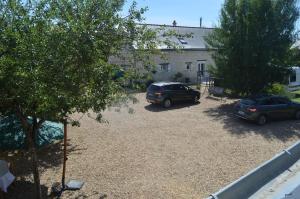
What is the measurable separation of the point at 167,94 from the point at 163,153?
935cm

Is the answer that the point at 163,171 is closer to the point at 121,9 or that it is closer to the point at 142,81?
the point at 142,81

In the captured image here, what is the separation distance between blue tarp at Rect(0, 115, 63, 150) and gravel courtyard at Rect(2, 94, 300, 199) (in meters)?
0.61

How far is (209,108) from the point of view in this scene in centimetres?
2223

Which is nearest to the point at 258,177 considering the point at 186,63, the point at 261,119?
the point at 261,119

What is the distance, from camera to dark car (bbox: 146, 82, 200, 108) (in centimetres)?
2209

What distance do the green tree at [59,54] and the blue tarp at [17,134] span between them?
426 cm

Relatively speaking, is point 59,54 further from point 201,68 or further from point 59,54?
point 201,68

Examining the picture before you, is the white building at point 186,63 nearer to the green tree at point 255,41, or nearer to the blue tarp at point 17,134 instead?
the green tree at point 255,41

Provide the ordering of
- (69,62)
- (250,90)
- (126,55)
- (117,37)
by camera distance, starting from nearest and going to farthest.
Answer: (69,62), (117,37), (126,55), (250,90)

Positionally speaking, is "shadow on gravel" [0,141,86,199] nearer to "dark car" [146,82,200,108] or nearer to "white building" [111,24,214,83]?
"dark car" [146,82,200,108]

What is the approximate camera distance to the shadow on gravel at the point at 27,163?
32.5 feet

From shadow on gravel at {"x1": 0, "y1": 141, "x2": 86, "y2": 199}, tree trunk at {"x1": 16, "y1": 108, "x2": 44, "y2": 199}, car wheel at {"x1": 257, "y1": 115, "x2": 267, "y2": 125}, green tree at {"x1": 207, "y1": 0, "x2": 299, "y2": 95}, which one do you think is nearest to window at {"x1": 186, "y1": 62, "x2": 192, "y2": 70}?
green tree at {"x1": 207, "y1": 0, "x2": 299, "y2": 95}

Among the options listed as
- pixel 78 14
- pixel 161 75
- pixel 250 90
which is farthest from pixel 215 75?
pixel 78 14

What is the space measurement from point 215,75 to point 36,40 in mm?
18604
